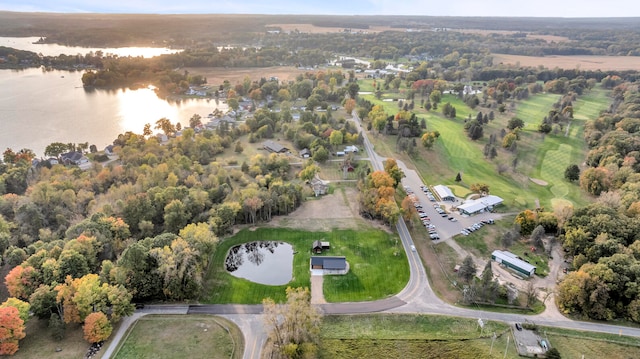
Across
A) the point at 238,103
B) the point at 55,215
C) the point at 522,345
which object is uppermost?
the point at 238,103

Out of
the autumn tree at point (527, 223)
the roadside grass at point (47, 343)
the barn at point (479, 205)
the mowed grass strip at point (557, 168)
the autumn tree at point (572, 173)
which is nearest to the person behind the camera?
the roadside grass at point (47, 343)

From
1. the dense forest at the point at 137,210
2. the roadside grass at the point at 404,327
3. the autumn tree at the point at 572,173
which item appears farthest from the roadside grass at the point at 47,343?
the autumn tree at the point at 572,173

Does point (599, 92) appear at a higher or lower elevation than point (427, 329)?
higher

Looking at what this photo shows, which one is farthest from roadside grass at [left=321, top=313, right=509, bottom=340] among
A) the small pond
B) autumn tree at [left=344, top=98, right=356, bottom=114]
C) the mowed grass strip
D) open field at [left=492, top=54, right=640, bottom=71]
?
open field at [left=492, top=54, right=640, bottom=71]

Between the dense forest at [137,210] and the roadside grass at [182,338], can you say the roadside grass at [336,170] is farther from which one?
the roadside grass at [182,338]

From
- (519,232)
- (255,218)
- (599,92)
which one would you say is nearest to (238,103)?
(255,218)

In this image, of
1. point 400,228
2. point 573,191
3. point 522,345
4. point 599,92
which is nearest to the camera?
point 522,345

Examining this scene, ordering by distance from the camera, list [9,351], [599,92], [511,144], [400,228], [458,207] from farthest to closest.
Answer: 1. [599,92]
2. [511,144]
3. [458,207]
4. [400,228]
5. [9,351]

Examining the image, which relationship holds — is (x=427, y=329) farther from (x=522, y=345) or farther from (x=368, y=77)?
(x=368, y=77)

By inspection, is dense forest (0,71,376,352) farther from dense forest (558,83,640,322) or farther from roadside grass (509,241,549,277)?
dense forest (558,83,640,322)
